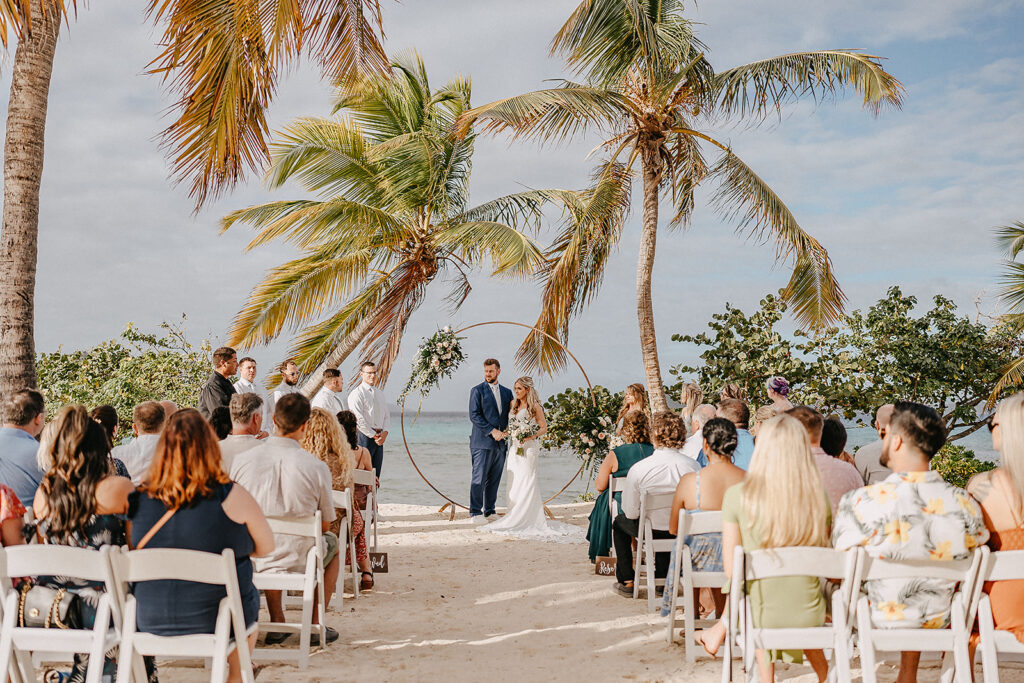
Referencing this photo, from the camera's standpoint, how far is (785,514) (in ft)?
11.6

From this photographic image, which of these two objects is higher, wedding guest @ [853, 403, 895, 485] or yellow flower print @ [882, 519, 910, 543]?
wedding guest @ [853, 403, 895, 485]

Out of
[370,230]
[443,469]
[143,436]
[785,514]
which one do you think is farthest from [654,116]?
[443,469]

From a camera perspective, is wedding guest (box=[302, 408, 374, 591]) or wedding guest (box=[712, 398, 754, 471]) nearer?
wedding guest (box=[302, 408, 374, 591])

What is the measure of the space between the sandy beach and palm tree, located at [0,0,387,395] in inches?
125

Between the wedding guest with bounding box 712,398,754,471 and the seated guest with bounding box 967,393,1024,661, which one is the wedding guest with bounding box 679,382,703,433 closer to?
the wedding guest with bounding box 712,398,754,471

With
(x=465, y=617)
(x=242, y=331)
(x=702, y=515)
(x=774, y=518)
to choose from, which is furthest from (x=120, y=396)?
(x=774, y=518)

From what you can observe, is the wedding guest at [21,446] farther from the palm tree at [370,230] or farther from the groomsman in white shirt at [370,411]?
the palm tree at [370,230]

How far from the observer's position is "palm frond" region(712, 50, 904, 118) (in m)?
10.2

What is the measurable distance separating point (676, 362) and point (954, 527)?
909 centimetres

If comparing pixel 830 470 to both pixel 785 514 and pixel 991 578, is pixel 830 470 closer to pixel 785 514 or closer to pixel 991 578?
pixel 785 514

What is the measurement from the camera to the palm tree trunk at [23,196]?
596cm

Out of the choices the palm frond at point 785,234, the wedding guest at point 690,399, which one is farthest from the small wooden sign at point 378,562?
the palm frond at point 785,234

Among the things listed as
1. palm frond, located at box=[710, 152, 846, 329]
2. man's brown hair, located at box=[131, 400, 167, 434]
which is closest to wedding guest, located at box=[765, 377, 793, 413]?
palm frond, located at box=[710, 152, 846, 329]

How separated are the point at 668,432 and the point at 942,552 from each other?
2.80 meters
